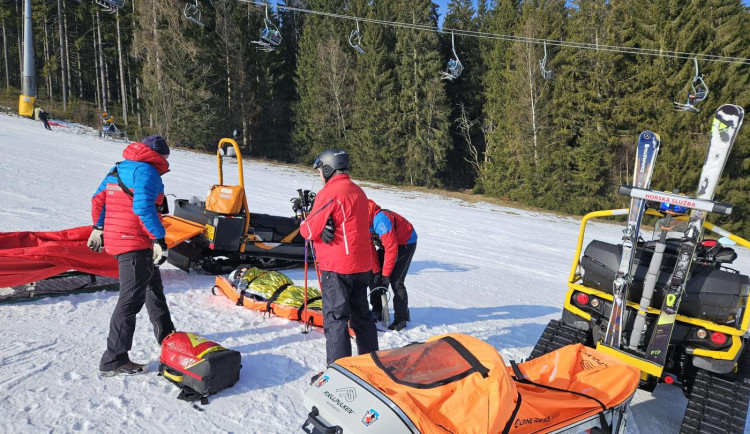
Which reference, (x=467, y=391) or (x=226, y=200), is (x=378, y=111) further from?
(x=467, y=391)

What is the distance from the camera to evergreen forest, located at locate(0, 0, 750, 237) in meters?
22.3

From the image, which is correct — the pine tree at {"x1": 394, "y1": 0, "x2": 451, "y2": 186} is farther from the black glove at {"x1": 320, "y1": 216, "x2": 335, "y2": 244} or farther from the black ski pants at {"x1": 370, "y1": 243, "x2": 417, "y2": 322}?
the black glove at {"x1": 320, "y1": 216, "x2": 335, "y2": 244}

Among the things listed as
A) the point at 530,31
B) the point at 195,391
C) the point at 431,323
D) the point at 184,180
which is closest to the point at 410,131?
the point at 530,31

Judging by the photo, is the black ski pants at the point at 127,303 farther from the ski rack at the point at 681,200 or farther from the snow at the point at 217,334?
the ski rack at the point at 681,200

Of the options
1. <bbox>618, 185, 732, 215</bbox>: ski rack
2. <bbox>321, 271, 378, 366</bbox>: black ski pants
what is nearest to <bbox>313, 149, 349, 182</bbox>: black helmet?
<bbox>321, 271, 378, 366</bbox>: black ski pants

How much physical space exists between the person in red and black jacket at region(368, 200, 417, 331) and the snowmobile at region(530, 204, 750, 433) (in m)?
1.52

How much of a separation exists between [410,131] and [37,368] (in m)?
29.4

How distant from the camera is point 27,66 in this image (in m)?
20.0

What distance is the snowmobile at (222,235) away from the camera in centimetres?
617

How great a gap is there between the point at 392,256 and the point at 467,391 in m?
2.56

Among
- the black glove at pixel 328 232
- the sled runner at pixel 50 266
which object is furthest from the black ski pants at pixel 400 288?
the sled runner at pixel 50 266

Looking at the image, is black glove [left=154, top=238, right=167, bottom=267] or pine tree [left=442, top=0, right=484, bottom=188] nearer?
black glove [left=154, top=238, right=167, bottom=267]

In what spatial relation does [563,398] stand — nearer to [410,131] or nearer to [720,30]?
[720,30]

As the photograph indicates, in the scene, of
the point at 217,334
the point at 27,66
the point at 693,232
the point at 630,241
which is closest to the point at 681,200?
the point at 693,232
